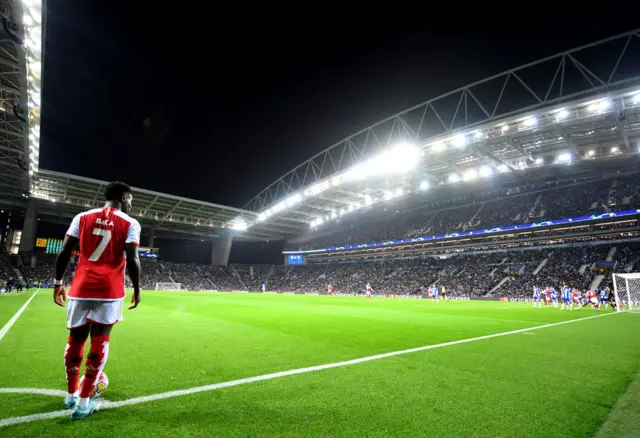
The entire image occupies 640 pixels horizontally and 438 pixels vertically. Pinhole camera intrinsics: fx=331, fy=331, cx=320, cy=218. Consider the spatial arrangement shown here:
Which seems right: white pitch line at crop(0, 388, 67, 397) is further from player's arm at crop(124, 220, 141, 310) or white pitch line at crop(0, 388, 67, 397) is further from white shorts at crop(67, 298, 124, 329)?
player's arm at crop(124, 220, 141, 310)

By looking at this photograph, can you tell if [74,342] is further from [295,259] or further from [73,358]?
[295,259]

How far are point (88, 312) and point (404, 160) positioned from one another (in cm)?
3117

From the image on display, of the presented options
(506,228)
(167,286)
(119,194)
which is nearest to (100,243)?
(119,194)

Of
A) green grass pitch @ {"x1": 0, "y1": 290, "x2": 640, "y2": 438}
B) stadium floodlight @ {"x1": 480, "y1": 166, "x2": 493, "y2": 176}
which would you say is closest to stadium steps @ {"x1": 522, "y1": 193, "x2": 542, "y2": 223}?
stadium floodlight @ {"x1": 480, "y1": 166, "x2": 493, "y2": 176}

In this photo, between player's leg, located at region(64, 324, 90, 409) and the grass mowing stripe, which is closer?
the grass mowing stripe

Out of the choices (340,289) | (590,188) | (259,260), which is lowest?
(340,289)

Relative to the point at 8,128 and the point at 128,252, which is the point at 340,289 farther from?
the point at 128,252

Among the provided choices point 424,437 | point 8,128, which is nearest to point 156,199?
point 8,128

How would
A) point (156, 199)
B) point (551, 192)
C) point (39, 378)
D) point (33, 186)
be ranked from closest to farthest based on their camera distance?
point (39, 378)
point (33, 186)
point (156, 199)
point (551, 192)

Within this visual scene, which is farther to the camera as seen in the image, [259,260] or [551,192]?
[259,260]

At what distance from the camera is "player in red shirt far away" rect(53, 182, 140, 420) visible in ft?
9.70

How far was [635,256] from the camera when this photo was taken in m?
34.6

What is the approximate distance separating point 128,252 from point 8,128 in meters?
31.3

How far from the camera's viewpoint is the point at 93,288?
3018 millimetres
